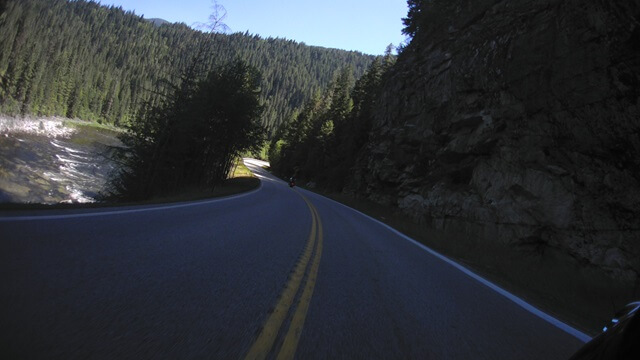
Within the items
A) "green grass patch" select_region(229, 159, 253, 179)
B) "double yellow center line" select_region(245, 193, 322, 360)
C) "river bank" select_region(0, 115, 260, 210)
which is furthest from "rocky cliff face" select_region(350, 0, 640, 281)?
"green grass patch" select_region(229, 159, 253, 179)

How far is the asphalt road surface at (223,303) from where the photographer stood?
2732 millimetres

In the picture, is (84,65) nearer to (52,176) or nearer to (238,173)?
(238,173)

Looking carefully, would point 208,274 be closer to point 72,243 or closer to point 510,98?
point 72,243

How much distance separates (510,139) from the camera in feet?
51.2

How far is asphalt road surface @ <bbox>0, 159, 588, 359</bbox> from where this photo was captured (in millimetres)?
2732

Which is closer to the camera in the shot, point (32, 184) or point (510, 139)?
point (510, 139)

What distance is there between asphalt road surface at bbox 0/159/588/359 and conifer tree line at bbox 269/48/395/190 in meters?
33.8

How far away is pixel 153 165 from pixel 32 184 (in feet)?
34.4

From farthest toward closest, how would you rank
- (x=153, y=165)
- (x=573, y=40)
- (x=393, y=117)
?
1. (x=393, y=117)
2. (x=153, y=165)
3. (x=573, y=40)

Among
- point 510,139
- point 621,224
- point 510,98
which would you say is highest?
point 510,98

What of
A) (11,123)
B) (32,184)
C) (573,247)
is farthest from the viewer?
(11,123)

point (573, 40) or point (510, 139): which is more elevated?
point (573, 40)

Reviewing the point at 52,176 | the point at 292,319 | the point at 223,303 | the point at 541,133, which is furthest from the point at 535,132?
the point at 52,176

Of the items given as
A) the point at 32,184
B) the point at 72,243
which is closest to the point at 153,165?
the point at 32,184
